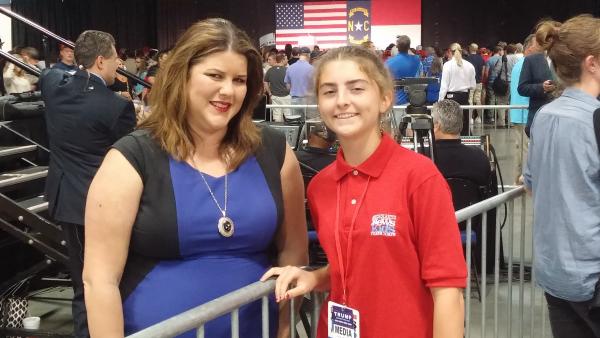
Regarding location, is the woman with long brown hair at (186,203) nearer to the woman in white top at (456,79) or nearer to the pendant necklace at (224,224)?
the pendant necklace at (224,224)

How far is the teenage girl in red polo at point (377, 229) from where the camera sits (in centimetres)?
154

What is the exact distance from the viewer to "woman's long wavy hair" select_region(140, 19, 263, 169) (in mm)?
1643

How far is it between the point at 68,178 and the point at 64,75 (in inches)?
24.0

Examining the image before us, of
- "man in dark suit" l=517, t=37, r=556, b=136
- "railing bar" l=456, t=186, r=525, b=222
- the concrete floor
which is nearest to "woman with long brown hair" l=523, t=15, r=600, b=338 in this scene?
"railing bar" l=456, t=186, r=525, b=222

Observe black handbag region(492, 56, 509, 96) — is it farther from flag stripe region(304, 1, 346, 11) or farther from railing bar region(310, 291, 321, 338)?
railing bar region(310, 291, 321, 338)

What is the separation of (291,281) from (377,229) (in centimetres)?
25

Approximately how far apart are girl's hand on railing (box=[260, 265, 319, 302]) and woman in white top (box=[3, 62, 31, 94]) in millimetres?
7670

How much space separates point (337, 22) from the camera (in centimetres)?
2006

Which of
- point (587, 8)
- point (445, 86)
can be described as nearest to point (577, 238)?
point (445, 86)

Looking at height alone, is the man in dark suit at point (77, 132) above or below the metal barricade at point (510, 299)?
above

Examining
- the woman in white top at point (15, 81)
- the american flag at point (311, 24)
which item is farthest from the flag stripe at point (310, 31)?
the woman in white top at point (15, 81)

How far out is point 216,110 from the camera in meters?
1.66

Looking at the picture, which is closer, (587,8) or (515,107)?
(515,107)

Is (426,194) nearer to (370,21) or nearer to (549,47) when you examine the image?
(549,47)
